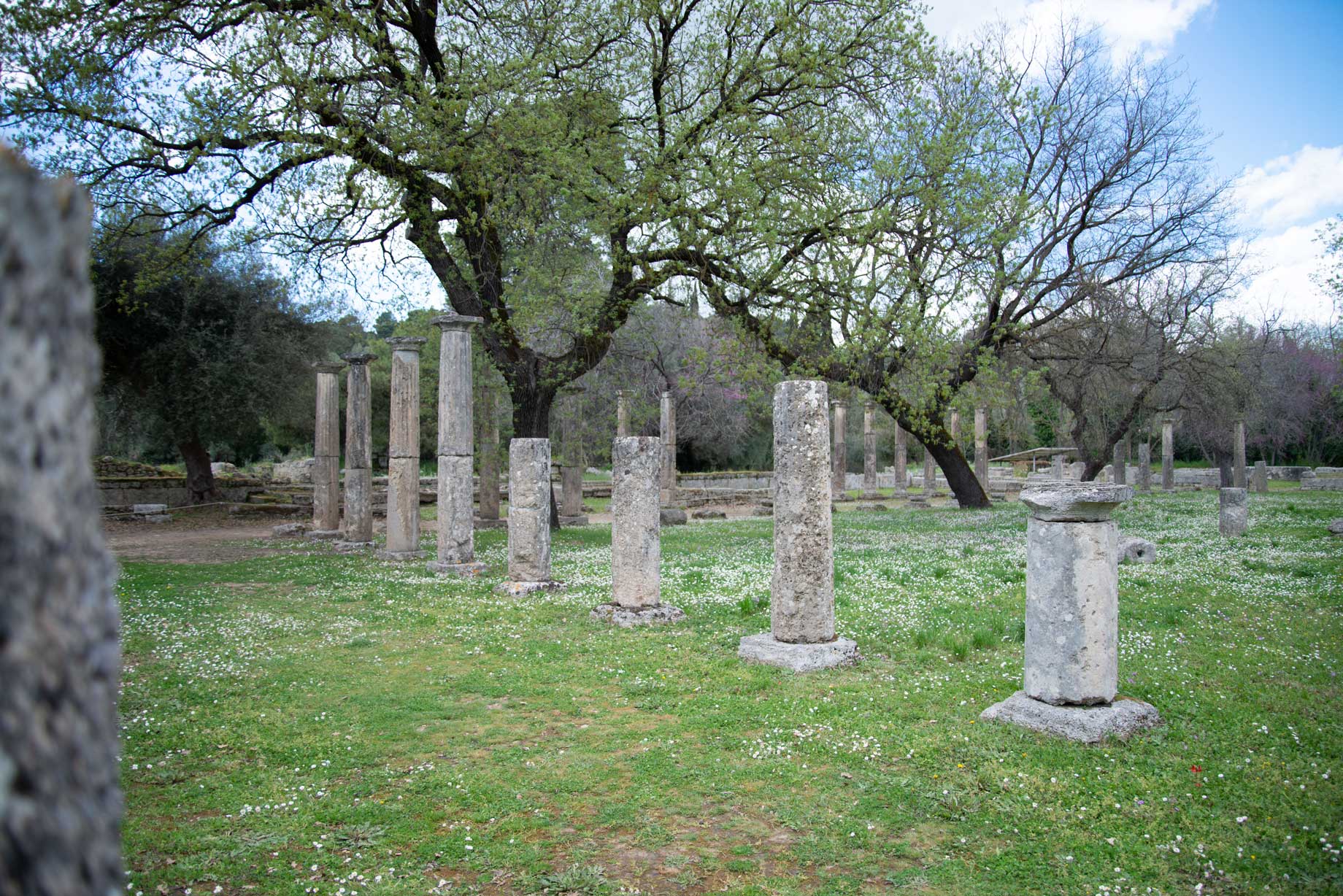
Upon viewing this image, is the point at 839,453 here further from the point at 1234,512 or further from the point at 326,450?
the point at 326,450

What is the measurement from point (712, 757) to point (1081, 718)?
106 inches

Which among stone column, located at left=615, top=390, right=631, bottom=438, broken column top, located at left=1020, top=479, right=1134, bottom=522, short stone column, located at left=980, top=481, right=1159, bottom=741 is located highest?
stone column, located at left=615, top=390, right=631, bottom=438

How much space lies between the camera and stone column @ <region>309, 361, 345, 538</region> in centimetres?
2088

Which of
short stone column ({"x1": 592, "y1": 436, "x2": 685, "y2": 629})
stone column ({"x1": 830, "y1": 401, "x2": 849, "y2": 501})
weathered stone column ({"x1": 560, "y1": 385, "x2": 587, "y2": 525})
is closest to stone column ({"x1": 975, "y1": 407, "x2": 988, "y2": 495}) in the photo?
stone column ({"x1": 830, "y1": 401, "x2": 849, "y2": 501})

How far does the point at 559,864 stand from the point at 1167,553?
13826mm

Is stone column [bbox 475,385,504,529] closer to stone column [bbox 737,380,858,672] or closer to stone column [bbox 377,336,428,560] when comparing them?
stone column [bbox 377,336,428,560]

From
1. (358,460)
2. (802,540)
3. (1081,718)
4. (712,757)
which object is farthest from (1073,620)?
(358,460)

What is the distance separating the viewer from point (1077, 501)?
247 inches

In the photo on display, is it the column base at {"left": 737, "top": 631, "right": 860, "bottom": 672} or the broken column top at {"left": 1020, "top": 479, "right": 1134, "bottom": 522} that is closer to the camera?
the broken column top at {"left": 1020, "top": 479, "right": 1134, "bottom": 522}

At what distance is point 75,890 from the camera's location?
1.08 meters

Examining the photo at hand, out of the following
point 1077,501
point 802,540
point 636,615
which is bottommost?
point 636,615

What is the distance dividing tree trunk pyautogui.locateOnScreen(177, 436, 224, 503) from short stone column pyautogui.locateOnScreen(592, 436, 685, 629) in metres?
22.0

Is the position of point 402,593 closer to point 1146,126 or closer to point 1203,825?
point 1203,825

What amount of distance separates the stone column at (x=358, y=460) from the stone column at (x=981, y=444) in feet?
72.4
